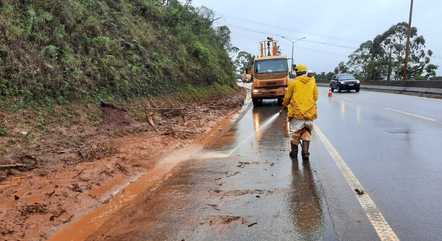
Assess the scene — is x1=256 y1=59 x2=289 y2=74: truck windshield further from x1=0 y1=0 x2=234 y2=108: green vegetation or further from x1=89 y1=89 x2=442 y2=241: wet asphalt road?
x1=89 y1=89 x2=442 y2=241: wet asphalt road

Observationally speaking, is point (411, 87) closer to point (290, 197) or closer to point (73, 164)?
point (73, 164)

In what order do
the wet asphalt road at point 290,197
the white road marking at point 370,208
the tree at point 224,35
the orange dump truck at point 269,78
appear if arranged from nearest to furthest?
1. the white road marking at point 370,208
2. the wet asphalt road at point 290,197
3. the orange dump truck at point 269,78
4. the tree at point 224,35

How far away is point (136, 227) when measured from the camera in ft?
18.0

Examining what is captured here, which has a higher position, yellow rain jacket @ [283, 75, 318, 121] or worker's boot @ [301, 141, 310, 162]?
yellow rain jacket @ [283, 75, 318, 121]

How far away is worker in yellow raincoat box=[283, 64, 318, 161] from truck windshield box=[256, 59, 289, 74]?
55.7 feet

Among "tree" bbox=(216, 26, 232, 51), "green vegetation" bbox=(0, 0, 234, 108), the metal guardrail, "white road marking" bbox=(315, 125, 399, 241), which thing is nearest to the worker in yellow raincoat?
"white road marking" bbox=(315, 125, 399, 241)

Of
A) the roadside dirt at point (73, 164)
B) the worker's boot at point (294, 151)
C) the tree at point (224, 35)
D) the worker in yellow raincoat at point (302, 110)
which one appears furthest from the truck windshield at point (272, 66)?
the tree at point (224, 35)

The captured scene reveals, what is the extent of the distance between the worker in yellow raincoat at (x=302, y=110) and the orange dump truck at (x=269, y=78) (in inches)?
639

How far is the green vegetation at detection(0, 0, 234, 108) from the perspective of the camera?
11.4 m

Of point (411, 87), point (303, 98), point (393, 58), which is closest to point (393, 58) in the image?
point (393, 58)

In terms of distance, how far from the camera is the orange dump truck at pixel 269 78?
2564 cm

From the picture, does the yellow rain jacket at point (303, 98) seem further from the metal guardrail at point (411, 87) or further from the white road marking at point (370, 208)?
the metal guardrail at point (411, 87)

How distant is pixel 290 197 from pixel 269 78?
19.6 meters

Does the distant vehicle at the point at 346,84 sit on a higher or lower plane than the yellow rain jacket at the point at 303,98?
lower
